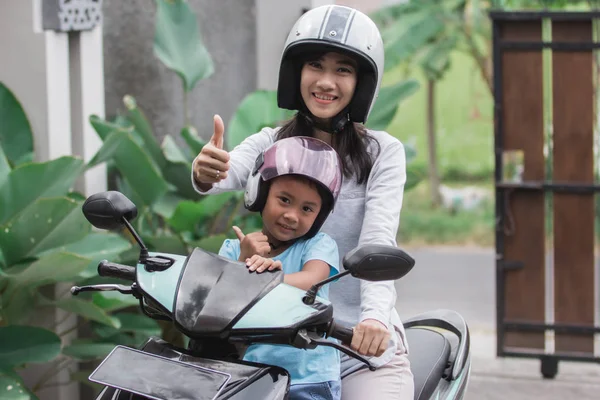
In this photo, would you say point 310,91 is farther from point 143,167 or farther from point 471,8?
point 471,8

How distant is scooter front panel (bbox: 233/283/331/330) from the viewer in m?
2.01

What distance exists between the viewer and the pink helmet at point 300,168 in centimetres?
226

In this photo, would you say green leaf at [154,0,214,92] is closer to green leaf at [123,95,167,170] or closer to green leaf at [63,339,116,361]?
green leaf at [123,95,167,170]

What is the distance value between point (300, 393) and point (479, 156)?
44.6 feet

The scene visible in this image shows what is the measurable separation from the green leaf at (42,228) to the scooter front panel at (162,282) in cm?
195

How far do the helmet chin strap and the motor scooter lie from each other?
65 centimetres

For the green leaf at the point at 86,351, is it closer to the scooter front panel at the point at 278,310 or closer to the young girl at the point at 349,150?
the young girl at the point at 349,150

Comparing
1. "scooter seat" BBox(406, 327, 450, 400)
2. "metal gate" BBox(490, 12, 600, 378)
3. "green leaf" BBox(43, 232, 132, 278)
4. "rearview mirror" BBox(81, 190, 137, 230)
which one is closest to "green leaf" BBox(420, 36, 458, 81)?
"metal gate" BBox(490, 12, 600, 378)

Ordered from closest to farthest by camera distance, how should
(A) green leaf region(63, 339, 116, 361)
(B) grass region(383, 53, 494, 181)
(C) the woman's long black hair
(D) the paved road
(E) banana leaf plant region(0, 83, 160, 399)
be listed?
(C) the woman's long black hair < (E) banana leaf plant region(0, 83, 160, 399) < (A) green leaf region(63, 339, 116, 361) < (D) the paved road < (B) grass region(383, 53, 494, 181)

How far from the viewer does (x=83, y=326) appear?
4934mm

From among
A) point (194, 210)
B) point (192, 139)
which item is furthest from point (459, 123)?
point (194, 210)

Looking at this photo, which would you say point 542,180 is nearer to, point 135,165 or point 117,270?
point 135,165

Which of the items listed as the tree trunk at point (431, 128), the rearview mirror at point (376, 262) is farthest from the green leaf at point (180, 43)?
the tree trunk at point (431, 128)

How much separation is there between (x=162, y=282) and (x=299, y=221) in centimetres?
36
